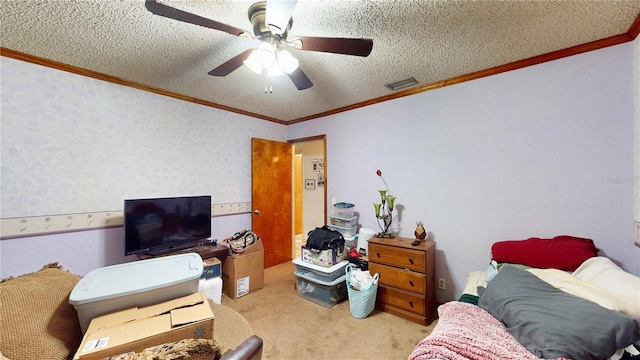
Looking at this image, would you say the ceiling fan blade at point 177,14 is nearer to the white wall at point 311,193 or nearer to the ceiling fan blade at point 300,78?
the ceiling fan blade at point 300,78

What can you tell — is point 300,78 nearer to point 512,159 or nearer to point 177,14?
point 177,14

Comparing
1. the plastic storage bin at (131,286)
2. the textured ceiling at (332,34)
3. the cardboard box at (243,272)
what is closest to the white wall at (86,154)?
the textured ceiling at (332,34)

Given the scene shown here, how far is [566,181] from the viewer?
6.52 ft

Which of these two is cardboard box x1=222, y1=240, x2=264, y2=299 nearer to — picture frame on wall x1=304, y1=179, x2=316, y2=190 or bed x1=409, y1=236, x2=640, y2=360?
picture frame on wall x1=304, y1=179, x2=316, y2=190

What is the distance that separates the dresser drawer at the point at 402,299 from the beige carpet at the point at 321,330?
0.12m

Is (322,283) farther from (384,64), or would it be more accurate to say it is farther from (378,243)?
(384,64)

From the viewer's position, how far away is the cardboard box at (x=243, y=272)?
2855 millimetres

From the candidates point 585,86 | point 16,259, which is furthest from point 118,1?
point 585,86

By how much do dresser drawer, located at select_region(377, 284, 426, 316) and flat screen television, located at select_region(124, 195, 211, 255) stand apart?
6.95 feet

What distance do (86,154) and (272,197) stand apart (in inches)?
88.1

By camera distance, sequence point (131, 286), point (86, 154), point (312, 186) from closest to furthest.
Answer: point (131, 286), point (86, 154), point (312, 186)

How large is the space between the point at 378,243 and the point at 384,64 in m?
1.78

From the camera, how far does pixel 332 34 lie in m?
1.82

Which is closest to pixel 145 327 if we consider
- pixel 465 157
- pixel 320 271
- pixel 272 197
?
pixel 320 271
